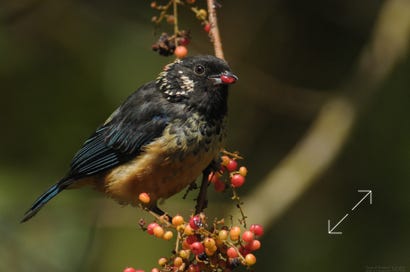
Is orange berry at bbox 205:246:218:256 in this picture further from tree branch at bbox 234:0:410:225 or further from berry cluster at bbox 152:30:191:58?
tree branch at bbox 234:0:410:225

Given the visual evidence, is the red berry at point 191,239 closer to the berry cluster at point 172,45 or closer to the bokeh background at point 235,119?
the berry cluster at point 172,45

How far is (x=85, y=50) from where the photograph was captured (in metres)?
6.59

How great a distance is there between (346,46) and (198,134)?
278 cm

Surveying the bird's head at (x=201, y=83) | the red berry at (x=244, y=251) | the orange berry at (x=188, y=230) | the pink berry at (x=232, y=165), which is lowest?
the red berry at (x=244, y=251)

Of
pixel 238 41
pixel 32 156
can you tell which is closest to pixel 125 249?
pixel 32 156

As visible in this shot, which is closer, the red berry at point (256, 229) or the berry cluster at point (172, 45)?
the red berry at point (256, 229)

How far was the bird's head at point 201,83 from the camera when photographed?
4371 millimetres

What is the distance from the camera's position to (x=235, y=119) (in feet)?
21.6

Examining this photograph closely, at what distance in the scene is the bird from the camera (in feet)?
14.3

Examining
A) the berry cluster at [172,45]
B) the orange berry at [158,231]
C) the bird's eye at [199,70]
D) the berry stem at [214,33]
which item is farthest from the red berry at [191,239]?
the bird's eye at [199,70]

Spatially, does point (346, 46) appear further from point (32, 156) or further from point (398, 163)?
point (32, 156)

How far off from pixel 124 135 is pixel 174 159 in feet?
1.63

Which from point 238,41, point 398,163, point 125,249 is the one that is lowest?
point 125,249

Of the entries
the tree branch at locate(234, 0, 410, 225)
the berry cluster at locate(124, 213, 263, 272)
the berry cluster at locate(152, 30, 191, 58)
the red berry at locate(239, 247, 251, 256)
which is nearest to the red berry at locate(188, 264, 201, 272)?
the berry cluster at locate(124, 213, 263, 272)
